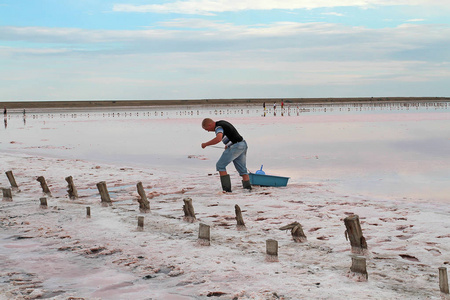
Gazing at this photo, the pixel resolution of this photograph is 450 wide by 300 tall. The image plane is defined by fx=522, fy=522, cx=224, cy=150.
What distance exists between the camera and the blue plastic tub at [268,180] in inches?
541

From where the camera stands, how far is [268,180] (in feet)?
45.1

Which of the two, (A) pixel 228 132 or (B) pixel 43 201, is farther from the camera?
(A) pixel 228 132

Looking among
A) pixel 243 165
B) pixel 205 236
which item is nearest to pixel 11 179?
pixel 243 165

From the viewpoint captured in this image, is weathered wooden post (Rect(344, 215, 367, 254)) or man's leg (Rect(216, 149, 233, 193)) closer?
weathered wooden post (Rect(344, 215, 367, 254))

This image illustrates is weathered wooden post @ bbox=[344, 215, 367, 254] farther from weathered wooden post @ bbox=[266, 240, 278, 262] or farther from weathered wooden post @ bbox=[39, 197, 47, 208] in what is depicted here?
weathered wooden post @ bbox=[39, 197, 47, 208]

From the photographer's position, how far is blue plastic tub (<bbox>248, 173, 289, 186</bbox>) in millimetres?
13734

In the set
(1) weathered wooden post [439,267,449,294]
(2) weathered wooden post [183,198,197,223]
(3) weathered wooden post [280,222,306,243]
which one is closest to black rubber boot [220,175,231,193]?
(2) weathered wooden post [183,198,197,223]

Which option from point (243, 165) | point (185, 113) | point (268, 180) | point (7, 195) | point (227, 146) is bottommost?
point (7, 195)

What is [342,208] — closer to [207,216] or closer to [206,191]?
[207,216]

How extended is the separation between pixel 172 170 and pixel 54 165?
4625 millimetres

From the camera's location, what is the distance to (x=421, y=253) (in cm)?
772

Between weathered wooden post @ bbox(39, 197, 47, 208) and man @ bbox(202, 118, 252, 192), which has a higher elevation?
man @ bbox(202, 118, 252, 192)

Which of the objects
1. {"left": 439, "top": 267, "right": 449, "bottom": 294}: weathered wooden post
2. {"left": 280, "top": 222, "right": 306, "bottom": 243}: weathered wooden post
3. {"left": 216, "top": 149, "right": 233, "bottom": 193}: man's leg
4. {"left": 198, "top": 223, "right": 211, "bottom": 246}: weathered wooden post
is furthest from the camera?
{"left": 216, "top": 149, "right": 233, "bottom": 193}: man's leg

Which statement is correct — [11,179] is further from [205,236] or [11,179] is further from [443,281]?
[443,281]
